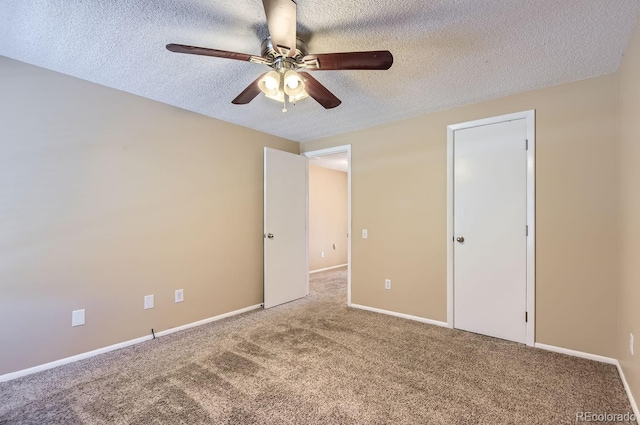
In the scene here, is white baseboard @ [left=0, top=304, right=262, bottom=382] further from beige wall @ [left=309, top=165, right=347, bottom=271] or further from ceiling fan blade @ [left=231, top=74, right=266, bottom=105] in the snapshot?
beige wall @ [left=309, top=165, right=347, bottom=271]

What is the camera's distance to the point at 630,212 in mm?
1875

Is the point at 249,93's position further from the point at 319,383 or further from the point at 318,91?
the point at 319,383

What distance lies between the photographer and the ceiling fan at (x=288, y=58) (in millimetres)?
1415

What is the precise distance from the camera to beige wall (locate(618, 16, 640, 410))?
5.64 ft

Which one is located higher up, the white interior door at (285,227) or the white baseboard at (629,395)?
the white interior door at (285,227)

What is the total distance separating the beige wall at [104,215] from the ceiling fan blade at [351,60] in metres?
1.95

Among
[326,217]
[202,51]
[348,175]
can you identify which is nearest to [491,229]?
[348,175]

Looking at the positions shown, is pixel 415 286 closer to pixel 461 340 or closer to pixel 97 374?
pixel 461 340

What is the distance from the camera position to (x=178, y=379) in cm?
211

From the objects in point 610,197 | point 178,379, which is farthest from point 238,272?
point 610,197

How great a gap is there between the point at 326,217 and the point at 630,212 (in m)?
4.97

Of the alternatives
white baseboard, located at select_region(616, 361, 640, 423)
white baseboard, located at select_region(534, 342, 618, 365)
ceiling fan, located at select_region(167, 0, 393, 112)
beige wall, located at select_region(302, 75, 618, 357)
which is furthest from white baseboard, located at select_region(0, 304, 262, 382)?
white baseboard, located at select_region(616, 361, 640, 423)

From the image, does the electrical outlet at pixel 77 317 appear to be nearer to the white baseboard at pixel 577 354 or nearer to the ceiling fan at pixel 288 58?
the ceiling fan at pixel 288 58

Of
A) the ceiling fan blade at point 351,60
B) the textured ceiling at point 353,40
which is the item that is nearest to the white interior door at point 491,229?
the textured ceiling at point 353,40
